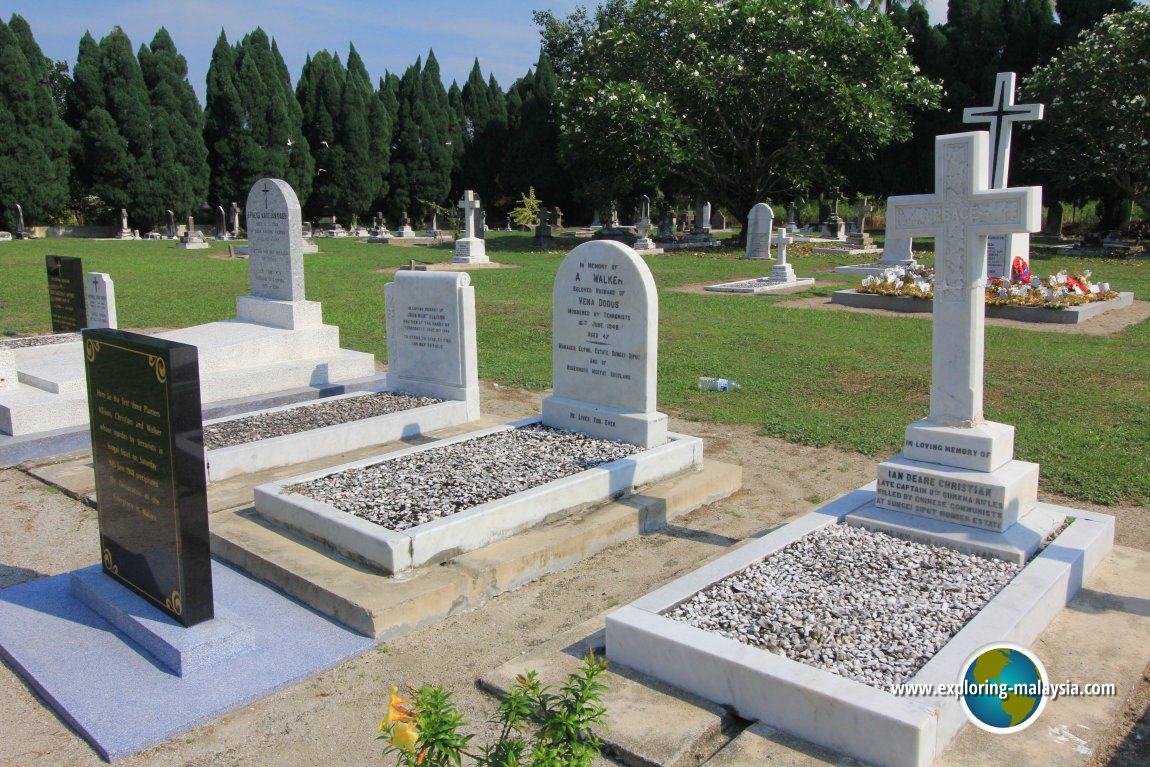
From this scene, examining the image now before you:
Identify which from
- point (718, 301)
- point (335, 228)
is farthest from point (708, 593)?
point (335, 228)

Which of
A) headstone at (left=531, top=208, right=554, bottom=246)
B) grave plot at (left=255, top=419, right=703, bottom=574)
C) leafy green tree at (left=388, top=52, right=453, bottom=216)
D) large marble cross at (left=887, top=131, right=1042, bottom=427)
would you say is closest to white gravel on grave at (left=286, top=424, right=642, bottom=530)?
grave plot at (left=255, top=419, right=703, bottom=574)

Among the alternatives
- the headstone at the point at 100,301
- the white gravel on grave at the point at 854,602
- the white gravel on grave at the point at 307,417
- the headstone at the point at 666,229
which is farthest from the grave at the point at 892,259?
the white gravel on grave at the point at 854,602

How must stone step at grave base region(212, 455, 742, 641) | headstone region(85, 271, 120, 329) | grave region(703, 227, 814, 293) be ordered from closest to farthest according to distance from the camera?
stone step at grave base region(212, 455, 742, 641) → headstone region(85, 271, 120, 329) → grave region(703, 227, 814, 293)

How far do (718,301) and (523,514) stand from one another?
12.5m

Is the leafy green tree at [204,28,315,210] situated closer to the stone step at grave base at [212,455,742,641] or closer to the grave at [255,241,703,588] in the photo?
the grave at [255,241,703,588]

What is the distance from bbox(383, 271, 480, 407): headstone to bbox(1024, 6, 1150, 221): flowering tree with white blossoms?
26.0m

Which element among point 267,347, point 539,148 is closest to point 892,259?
point 267,347

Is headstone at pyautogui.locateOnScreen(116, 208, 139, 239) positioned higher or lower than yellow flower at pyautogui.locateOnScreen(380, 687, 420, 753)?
higher

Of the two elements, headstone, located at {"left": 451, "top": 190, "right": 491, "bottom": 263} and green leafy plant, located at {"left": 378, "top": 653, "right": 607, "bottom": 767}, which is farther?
headstone, located at {"left": 451, "top": 190, "right": 491, "bottom": 263}

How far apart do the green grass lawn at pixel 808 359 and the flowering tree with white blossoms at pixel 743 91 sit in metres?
7.57

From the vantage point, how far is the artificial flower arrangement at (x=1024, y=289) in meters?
14.4

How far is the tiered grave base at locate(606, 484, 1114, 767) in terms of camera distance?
3.11 m

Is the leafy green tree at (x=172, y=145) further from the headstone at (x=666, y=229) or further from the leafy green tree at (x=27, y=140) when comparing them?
the headstone at (x=666, y=229)

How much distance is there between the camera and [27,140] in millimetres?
37594
